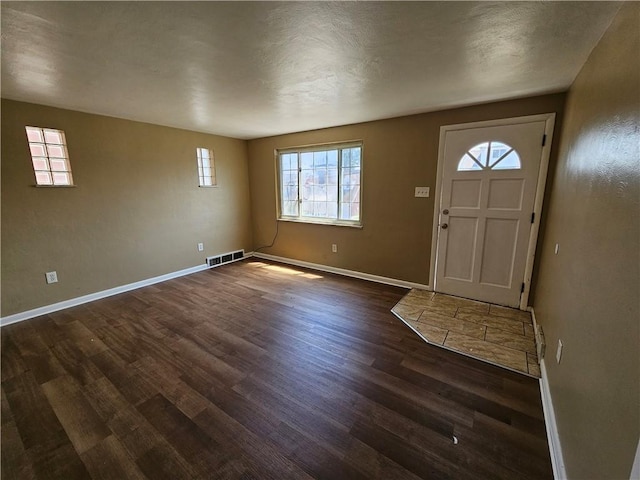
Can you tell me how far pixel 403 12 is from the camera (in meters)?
1.33

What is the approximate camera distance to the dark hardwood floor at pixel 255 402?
1.34 m

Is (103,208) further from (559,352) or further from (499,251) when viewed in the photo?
(499,251)

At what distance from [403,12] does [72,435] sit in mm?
2939

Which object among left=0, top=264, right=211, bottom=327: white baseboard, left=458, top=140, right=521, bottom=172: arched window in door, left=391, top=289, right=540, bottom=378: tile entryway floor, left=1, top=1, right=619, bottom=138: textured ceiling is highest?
left=1, top=1, right=619, bottom=138: textured ceiling

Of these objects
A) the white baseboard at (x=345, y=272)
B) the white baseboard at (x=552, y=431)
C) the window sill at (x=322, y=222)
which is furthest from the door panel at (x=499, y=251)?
the window sill at (x=322, y=222)

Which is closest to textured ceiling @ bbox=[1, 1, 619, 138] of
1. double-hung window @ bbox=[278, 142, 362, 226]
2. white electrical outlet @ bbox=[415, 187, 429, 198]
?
white electrical outlet @ bbox=[415, 187, 429, 198]

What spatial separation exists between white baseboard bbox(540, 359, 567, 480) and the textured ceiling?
7.07ft

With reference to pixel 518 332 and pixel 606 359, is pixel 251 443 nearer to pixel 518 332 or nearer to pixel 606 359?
pixel 606 359

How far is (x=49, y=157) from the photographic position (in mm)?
2875

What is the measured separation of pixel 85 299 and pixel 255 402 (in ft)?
9.55

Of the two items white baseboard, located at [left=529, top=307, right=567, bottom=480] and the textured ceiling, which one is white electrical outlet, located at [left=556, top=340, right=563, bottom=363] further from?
the textured ceiling

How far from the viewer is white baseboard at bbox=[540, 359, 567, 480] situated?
1.26m

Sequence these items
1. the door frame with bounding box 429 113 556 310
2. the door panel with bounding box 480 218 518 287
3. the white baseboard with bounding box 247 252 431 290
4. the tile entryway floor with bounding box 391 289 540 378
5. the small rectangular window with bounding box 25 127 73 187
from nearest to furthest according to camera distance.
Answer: the tile entryway floor with bounding box 391 289 540 378 < the door frame with bounding box 429 113 556 310 < the small rectangular window with bounding box 25 127 73 187 < the door panel with bounding box 480 218 518 287 < the white baseboard with bounding box 247 252 431 290

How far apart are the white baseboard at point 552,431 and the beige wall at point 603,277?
0.06m
